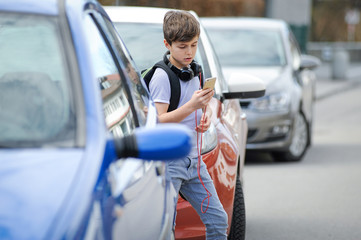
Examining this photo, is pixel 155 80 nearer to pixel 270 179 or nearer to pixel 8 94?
pixel 8 94

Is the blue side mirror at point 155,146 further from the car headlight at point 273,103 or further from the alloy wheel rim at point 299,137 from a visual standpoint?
the alloy wheel rim at point 299,137

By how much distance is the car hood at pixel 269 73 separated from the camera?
1012 centimetres

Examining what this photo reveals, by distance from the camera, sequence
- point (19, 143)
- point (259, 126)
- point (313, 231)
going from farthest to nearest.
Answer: point (259, 126)
point (313, 231)
point (19, 143)

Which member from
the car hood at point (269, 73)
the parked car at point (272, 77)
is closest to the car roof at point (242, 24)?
the parked car at point (272, 77)

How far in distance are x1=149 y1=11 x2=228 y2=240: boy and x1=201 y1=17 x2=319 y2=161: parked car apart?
5.58 meters

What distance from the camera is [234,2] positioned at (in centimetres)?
2800

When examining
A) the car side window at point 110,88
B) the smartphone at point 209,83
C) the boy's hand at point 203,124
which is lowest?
the boy's hand at point 203,124

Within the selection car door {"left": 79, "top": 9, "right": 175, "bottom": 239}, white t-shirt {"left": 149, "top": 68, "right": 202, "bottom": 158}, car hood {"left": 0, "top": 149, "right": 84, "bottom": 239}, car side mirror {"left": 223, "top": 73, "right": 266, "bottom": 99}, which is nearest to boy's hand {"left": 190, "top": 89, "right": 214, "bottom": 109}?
white t-shirt {"left": 149, "top": 68, "right": 202, "bottom": 158}

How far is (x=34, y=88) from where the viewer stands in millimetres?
3014

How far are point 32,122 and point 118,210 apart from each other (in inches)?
16.2

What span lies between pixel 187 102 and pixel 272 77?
6.19 m

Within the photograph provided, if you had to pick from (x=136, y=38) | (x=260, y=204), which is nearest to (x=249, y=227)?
(x=260, y=204)

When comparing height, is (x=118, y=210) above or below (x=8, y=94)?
below

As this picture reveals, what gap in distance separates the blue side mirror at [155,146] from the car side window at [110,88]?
24 cm
